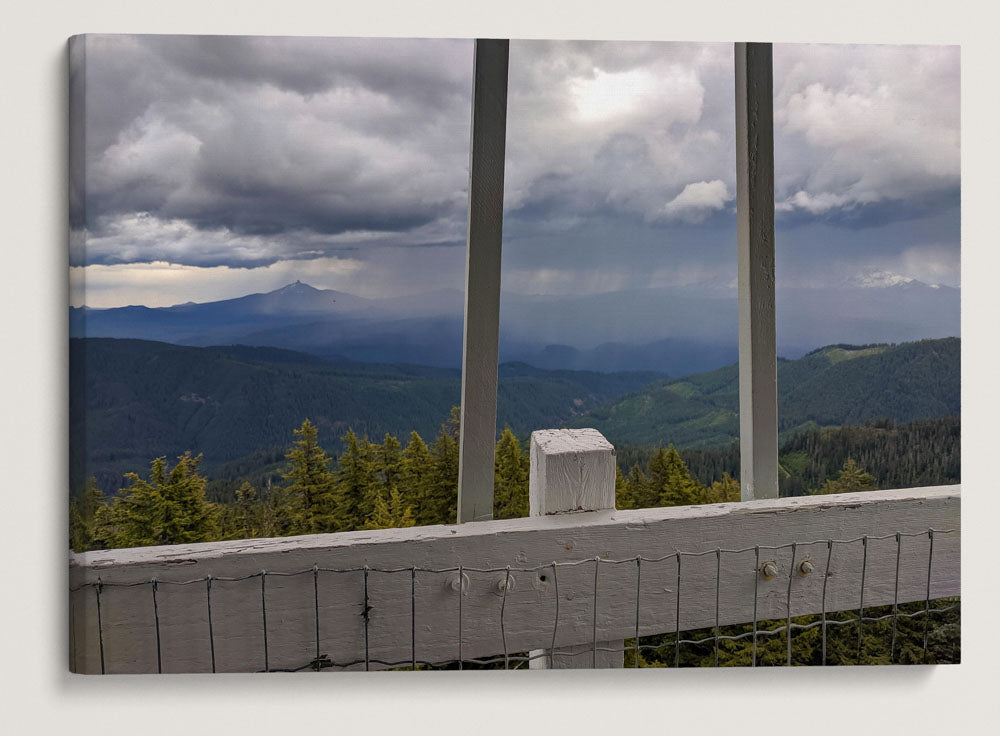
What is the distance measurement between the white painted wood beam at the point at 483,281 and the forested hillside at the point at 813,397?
36 cm

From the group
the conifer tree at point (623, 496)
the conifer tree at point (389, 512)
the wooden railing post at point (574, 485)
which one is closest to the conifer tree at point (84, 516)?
the conifer tree at point (389, 512)

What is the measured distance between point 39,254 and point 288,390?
36 centimetres

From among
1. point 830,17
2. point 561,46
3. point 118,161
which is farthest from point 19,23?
point 830,17

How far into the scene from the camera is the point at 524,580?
801 mm

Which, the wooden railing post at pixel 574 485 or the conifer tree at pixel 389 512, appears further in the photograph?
the conifer tree at pixel 389 512

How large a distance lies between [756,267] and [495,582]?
56 centimetres

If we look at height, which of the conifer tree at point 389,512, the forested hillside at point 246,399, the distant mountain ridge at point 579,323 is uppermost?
the distant mountain ridge at point 579,323

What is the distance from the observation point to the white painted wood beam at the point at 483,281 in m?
0.80

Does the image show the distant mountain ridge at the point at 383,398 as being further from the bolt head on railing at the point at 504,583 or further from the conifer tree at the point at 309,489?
the bolt head on railing at the point at 504,583

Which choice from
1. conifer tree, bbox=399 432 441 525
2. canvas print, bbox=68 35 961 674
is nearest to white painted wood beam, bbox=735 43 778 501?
canvas print, bbox=68 35 961 674

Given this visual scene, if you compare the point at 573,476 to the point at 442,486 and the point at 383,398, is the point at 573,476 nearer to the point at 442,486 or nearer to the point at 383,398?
the point at 442,486

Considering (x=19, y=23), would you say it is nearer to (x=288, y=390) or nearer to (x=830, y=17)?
(x=288, y=390)

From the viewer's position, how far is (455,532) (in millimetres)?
787

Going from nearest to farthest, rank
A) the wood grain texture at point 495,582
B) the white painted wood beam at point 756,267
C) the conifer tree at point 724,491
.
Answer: the wood grain texture at point 495,582, the white painted wood beam at point 756,267, the conifer tree at point 724,491
